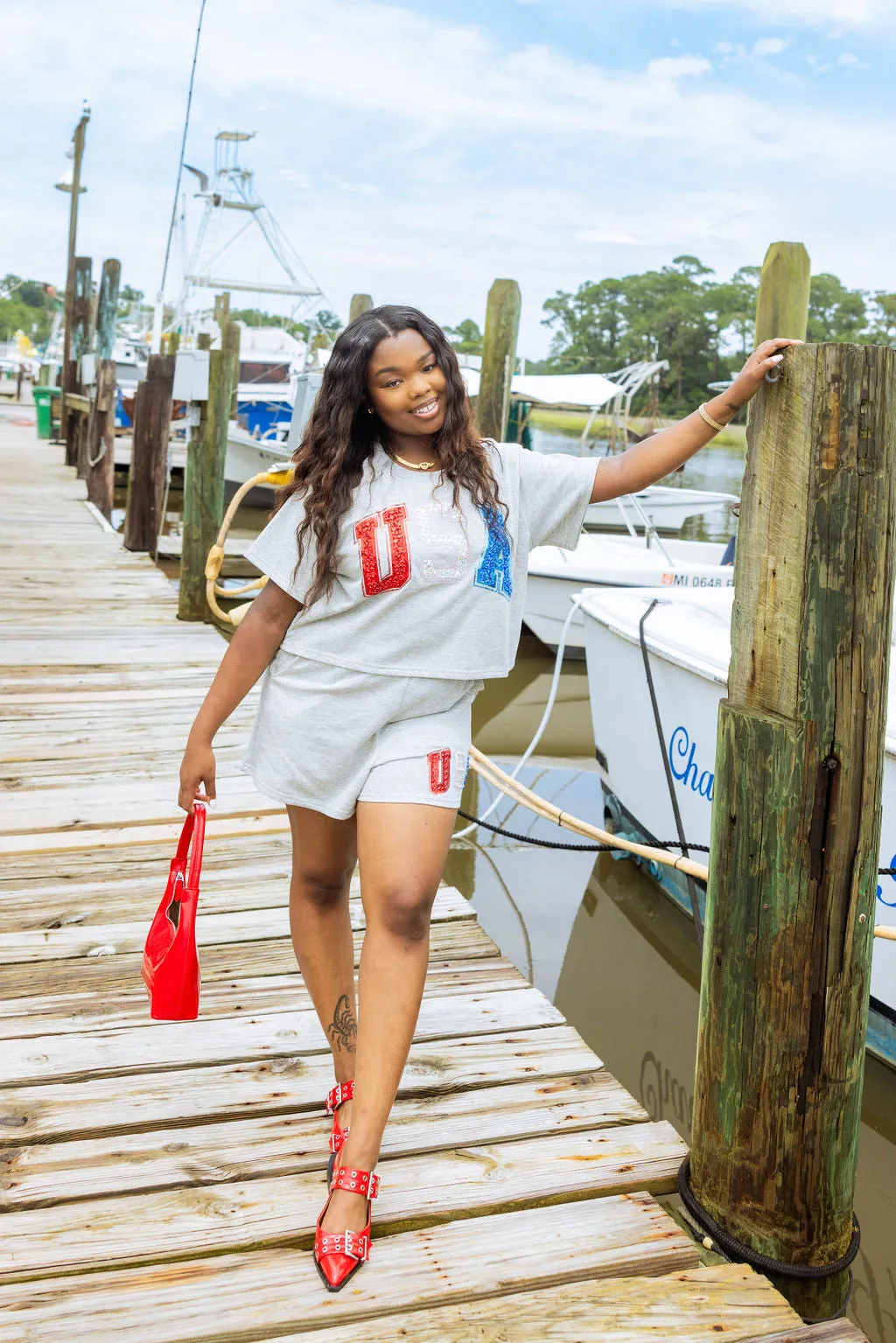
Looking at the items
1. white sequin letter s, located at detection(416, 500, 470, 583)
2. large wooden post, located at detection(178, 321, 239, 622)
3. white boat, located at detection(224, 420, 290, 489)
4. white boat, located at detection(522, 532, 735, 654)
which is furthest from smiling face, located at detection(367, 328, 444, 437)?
white boat, located at detection(224, 420, 290, 489)

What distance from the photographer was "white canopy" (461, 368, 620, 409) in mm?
15023

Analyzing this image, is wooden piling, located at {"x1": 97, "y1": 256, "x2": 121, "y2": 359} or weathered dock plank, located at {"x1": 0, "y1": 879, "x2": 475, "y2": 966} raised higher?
wooden piling, located at {"x1": 97, "y1": 256, "x2": 121, "y2": 359}

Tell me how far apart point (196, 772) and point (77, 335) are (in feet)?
57.6

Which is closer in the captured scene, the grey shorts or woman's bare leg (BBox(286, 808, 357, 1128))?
the grey shorts

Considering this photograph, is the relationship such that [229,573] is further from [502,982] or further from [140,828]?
[502,982]

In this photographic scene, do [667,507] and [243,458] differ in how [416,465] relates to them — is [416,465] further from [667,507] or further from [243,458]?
[243,458]

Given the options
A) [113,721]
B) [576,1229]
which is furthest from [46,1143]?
[113,721]

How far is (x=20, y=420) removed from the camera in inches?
1074

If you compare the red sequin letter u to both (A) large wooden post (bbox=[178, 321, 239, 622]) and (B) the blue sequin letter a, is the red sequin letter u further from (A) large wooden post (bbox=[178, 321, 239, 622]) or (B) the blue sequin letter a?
(A) large wooden post (bbox=[178, 321, 239, 622])

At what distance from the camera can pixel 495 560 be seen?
1992 millimetres

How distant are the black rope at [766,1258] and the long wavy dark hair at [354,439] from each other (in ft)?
4.26

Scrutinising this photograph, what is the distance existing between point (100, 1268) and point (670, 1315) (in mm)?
906

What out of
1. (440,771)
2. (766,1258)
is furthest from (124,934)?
(766,1258)

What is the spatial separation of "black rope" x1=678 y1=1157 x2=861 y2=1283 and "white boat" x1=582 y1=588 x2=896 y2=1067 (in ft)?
6.07
